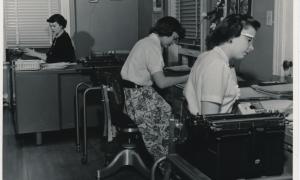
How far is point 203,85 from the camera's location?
2.18 metres

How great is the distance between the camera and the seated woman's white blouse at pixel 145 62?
3.39 meters

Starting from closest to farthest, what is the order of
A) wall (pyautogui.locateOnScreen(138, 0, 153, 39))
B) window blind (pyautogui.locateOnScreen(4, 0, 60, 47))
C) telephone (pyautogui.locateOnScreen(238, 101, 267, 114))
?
telephone (pyautogui.locateOnScreen(238, 101, 267, 114)) < wall (pyautogui.locateOnScreen(138, 0, 153, 39)) < window blind (pyautogui.locateOnScreen(4, 0, 60, 47))

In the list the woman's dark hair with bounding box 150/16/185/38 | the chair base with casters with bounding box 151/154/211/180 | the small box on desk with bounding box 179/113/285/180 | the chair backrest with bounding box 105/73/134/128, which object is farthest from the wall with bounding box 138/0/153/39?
the small box on desk with bounding box 179/113/285/180

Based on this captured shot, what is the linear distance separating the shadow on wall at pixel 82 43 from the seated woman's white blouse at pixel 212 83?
13.4 feet

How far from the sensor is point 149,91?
138 inches

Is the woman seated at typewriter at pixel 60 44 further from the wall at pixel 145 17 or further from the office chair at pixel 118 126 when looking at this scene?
the office chair at pixel 118 126

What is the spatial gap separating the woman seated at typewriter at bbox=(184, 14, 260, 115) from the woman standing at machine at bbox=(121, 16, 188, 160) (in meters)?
1.08

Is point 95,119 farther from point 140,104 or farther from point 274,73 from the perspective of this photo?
point 274,73

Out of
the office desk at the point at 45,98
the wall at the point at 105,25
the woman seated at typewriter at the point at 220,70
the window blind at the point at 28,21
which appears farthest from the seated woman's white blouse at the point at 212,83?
the window blind at the point at 28,21

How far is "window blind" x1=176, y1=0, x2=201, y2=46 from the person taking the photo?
14.7 feet

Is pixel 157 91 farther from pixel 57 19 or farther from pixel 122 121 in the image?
pixel 57 19

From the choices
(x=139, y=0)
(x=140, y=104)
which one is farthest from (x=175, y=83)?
(x=139, y=0)

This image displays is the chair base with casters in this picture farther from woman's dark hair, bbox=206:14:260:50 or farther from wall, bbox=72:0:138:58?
wall, bbox=72:0:138:58
